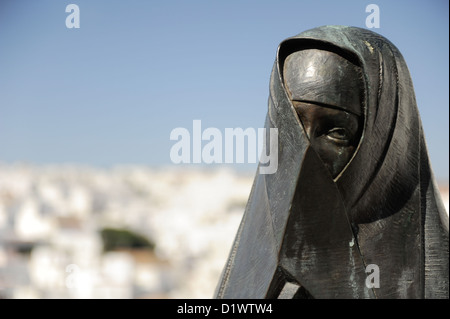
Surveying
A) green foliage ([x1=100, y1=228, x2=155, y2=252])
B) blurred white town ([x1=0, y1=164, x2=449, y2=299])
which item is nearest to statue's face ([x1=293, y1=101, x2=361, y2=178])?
blurred white town ([x1=0, y1=164, x2=449, y2=299])

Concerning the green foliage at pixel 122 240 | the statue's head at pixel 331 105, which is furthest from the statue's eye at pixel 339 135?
the green foliage at pixel 122 240

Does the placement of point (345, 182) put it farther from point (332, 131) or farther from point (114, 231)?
point (114, 231)

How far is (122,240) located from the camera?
287 feet

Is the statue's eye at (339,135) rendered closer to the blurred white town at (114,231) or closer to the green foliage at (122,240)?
the blurred white town at (114,231)

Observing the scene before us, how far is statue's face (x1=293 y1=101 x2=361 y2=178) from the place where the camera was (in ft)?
9.36

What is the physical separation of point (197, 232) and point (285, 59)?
84425 millimetres

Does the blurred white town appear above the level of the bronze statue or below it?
below

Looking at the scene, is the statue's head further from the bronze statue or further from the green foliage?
the green foliage

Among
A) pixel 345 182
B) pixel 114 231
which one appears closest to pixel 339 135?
pixel 345 182

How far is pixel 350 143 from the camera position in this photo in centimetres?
288

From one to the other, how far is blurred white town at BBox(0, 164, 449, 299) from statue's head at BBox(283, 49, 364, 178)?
37.4 meters

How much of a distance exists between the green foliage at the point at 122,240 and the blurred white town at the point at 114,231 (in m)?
0.11
